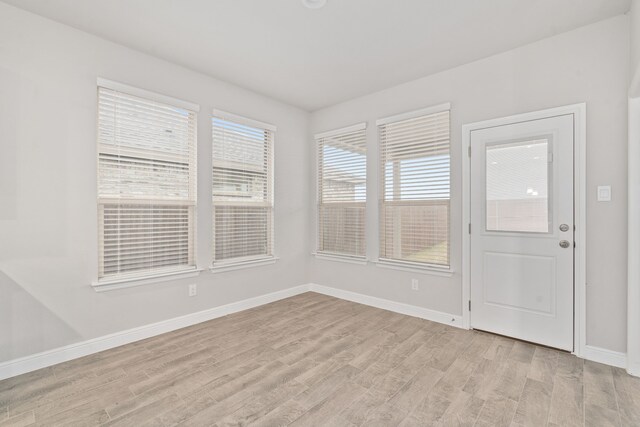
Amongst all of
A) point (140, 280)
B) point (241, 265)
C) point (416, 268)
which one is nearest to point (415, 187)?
point (416, 268)

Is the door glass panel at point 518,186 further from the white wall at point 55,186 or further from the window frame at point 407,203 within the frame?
the white wall at point 55,186

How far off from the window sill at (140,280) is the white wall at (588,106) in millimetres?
2588

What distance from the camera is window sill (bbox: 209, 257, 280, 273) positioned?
3.70 metres

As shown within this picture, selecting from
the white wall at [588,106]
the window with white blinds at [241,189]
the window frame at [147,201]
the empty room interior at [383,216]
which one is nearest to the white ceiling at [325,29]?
the empty room interior at [383,216]

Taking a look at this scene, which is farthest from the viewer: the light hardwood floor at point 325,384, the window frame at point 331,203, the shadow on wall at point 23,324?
the window frame at point 331,203

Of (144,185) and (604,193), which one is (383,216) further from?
(144,185)

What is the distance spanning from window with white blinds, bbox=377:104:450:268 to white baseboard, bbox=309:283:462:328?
1.80ft

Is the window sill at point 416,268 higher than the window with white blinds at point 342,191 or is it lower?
lower

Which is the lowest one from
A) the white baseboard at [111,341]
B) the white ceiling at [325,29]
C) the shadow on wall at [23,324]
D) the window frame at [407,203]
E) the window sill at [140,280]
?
the white baseboard at [111,341]

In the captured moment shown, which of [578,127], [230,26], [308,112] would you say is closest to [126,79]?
[230,26]

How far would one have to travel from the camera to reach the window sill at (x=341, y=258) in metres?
4.28

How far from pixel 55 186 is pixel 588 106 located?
4635 mm

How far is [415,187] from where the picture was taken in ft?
12.3

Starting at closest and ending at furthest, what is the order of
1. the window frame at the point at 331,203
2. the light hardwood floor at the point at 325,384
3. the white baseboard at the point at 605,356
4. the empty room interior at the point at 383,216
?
the light hardwood floor at the point at 325,384 < the empty room interior at the point at 383,216 < the white baseboard at the point at 605,356 < the window frame at the point at 331,203
